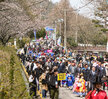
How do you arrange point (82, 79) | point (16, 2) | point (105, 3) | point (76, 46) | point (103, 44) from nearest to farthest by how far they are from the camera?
point (82, 79)
point (16, 2)
point (105, 3)
point (76, 46)
point (103, 44)

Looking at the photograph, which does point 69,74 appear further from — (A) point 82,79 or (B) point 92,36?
(B) point 92,36

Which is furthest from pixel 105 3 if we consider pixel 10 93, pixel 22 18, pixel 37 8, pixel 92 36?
pixel 92 36

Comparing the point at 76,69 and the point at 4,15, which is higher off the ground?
the point at 4,15

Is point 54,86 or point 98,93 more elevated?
point 98,93

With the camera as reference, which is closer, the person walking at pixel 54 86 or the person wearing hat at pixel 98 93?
the person wearing hat at pixel 98 93

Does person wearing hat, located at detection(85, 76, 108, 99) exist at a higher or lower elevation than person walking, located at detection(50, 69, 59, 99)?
higher

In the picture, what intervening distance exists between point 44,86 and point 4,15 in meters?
7.36

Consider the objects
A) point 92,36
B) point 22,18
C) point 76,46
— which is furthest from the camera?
point 76,46

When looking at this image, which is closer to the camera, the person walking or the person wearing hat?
the person wearing hat

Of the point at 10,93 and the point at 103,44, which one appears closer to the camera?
the point at 10,93

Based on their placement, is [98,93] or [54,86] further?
[54,86]

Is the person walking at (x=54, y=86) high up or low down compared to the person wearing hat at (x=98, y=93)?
down

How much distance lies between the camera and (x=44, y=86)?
11953mm

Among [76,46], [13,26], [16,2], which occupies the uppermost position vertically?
[16,2]
